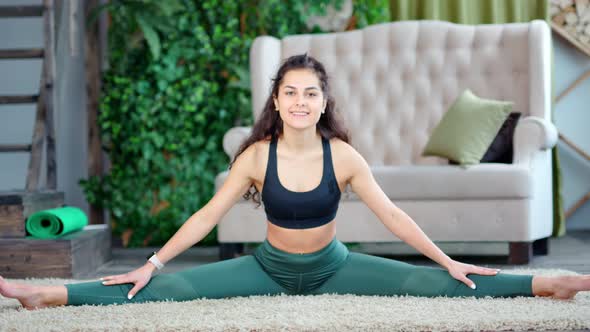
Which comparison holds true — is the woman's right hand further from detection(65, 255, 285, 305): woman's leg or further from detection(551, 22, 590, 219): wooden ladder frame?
detection(551, 22, 590, 219): wooden ladder frame

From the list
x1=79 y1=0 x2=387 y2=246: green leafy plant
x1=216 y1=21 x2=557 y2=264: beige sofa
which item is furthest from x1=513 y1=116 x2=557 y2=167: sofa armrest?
x1=79 y1=0 x2=387 y2=246: green leafy plant

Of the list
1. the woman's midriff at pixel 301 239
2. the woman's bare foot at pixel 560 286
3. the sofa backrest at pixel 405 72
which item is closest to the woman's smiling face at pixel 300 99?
the woman's midriff at pixel 301 239

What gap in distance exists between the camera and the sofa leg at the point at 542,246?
342 cm

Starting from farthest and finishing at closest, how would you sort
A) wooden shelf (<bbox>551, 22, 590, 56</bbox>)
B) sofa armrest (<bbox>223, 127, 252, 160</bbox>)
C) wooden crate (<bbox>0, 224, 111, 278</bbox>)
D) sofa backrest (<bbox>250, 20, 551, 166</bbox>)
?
wooden shelf (<bbox>551, 22, 590, 56</bbox>) < sofa backrest (<bbox>250, 20, 551, 166</bbox>) < sofa armrest (<bbox>223, 127, 252, 160</bbox>) < wooden crate (<bbox>0, 224, 111, 278</bbox>)

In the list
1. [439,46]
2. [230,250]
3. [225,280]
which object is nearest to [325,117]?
[225,280]

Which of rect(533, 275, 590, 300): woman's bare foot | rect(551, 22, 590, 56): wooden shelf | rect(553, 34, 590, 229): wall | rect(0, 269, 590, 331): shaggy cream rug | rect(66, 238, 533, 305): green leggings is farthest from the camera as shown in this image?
rect(553, 34, 590, 229): wall

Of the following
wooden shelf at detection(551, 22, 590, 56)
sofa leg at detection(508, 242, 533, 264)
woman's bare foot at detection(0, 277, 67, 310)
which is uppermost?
wooden shelf at detection(551, 22, 590, 56)

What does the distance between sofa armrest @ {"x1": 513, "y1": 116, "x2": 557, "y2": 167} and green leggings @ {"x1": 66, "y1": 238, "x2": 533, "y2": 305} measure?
1286 millimetres

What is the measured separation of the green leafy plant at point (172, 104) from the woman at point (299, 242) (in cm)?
196

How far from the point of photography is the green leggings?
200cm

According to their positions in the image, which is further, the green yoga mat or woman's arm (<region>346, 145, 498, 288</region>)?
Answer: the green yoga mat

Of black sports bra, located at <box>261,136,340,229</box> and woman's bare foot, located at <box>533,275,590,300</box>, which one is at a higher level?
black sports bra, located at <box>261,136,340,229</box>

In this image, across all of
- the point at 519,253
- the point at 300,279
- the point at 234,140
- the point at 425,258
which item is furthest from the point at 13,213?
the point at 519,253

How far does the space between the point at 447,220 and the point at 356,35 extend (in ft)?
3.89
